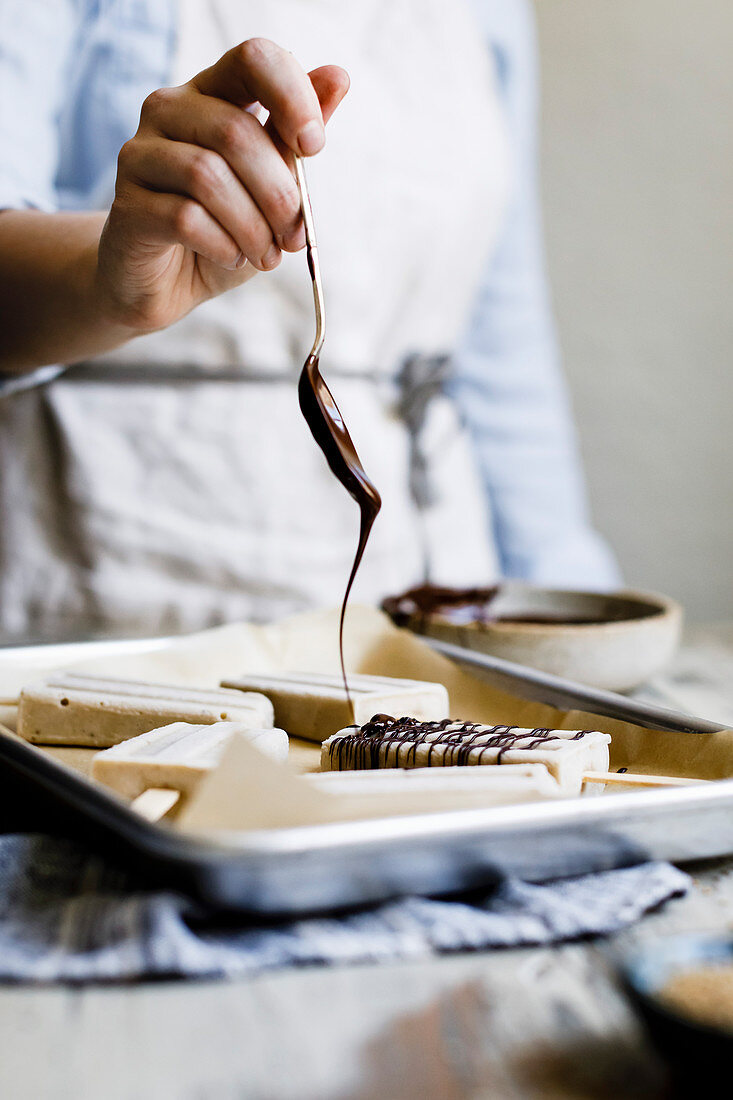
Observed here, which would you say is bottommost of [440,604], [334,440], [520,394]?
[440,604]

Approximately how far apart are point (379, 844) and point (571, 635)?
657 millimetres

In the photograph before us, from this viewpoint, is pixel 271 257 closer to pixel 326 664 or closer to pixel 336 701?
pixel 336 701

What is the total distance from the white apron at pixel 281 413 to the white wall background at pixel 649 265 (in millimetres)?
1018

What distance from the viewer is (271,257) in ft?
2.94

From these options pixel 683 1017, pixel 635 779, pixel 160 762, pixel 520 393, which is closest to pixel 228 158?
pixel 160 762

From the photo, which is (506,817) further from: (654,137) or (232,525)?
(654,137)

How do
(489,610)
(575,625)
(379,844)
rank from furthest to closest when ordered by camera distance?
(489,610) → (575,625) → (379,844)

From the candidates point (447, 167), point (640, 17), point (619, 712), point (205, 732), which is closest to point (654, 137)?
point (640, 17)

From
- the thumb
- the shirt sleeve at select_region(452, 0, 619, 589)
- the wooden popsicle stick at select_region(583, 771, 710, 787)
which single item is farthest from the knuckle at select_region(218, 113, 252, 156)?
the shirt sleeve at select_region(452, 0, 619, 589)

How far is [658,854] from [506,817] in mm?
135

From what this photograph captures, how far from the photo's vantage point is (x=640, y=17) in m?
2.54

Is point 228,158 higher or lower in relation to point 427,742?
higher

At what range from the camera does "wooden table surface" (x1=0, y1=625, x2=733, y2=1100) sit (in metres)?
0.42

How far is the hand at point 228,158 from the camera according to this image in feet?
2.62
